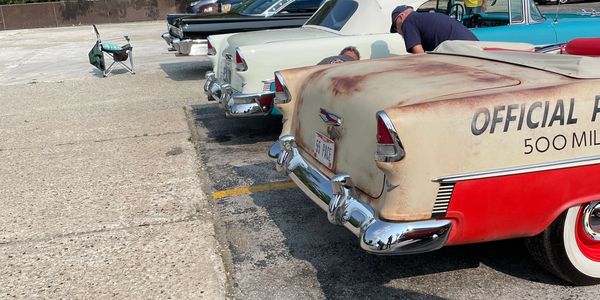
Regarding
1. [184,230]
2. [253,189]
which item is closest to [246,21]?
[253,189]

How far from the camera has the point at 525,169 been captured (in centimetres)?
271

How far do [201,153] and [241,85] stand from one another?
0.84 m

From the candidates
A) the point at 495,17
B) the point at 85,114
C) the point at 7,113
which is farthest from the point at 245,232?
the point at 7,113

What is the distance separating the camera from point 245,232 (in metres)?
4.13

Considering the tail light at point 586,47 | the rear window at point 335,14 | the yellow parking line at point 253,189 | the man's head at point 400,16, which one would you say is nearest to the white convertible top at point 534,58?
the tail light at point 586,47

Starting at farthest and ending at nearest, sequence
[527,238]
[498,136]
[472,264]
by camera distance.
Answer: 1. [472,264]
2. [527,238]
3. [498,136]

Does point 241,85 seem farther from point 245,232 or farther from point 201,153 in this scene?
point 245,232

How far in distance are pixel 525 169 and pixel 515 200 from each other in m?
0.16

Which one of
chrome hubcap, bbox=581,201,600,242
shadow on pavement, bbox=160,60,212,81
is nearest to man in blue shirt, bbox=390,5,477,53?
chrome hubcap, bbox=581,201,600,242

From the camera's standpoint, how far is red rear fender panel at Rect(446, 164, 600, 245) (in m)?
2.71

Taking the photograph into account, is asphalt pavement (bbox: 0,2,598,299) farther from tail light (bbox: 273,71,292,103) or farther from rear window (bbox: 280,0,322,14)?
rear window (bbox: 280,0,322,14)

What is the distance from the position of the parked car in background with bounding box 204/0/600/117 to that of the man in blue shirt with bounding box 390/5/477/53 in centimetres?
46

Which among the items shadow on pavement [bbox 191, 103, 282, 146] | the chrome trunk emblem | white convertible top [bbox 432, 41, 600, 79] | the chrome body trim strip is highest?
white convertible top [bbox 432, 41, 600, 79]

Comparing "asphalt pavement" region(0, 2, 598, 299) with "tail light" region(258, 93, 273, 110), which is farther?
"tail light" region(258, 93, 273, 110)
